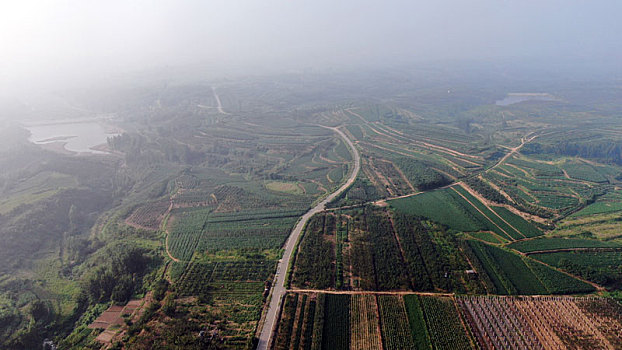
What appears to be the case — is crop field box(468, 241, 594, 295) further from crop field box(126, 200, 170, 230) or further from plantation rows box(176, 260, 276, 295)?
crop field box(126, 200, 170, 230)

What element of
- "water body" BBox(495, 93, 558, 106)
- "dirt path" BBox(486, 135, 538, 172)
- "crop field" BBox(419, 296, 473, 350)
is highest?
"water body" BBox(495, 93, 558, 106)

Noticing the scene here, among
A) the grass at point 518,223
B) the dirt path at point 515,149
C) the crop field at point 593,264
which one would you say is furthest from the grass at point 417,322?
the dirt path at point 515,149

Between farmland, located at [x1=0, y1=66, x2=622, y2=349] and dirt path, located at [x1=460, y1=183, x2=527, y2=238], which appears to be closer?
farmland, located at [x1=0, y1=66, x2=622, y2=349]

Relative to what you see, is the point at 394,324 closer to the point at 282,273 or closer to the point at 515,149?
the point at 282,273

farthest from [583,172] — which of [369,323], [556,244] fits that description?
[369,323]

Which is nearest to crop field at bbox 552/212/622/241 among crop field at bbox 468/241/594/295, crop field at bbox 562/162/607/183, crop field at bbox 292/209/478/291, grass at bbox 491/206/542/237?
grass at bbox 491/206/542/237
